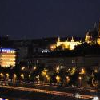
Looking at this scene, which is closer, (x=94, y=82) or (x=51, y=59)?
(x=94, y=82)

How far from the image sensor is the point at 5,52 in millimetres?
167500

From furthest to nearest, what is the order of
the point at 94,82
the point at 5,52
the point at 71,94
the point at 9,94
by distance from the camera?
the point at 5,52, the point at 94,82, the point at 9,94, the point at 71,94

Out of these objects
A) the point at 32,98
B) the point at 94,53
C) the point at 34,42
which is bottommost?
the point at 32,98

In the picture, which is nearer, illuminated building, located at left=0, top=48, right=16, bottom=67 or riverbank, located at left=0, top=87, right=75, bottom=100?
riverbank, located at left=0, top=87, right=75, bottom=100

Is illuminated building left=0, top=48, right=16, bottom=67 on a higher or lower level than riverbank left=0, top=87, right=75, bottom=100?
higher

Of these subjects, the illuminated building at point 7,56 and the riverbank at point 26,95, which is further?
the illuminated building at point 7,56

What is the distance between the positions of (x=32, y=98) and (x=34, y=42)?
461ft

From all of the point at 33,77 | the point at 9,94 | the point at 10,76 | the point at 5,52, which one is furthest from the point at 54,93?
the point at 5,52

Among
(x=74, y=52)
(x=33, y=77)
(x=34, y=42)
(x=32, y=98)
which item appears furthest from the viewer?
(x=34, y=42)

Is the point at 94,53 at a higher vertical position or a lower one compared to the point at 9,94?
higher

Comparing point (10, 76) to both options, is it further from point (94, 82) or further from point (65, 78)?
point (94, 82)

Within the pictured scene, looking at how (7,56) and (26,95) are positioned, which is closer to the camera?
(26,95)

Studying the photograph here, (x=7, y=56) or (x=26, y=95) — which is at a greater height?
(x=7, y=56)

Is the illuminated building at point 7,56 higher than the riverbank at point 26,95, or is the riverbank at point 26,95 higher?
the illuminated building at point 7,56
